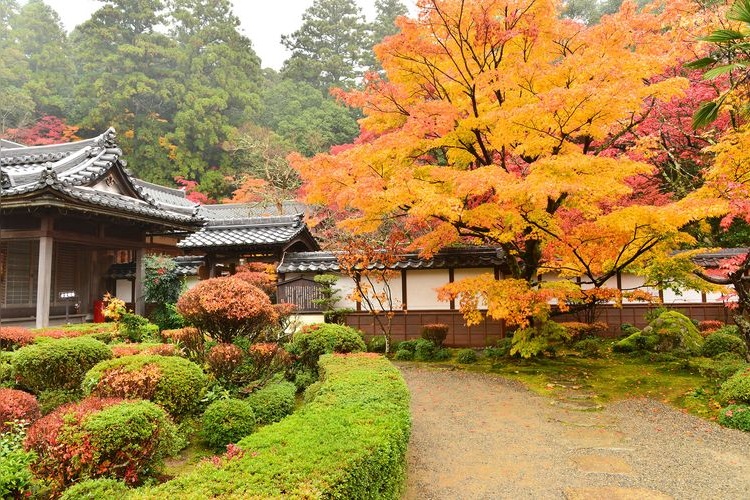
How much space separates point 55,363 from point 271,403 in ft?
9.16

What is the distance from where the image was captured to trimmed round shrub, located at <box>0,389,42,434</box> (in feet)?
15.4

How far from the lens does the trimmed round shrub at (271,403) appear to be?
6.59m

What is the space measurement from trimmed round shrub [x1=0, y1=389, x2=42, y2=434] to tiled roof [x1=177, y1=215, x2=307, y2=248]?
1186 cm

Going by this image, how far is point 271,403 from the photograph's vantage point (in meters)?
6.75

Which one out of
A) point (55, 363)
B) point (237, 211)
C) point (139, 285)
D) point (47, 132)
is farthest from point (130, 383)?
point (47, 132)

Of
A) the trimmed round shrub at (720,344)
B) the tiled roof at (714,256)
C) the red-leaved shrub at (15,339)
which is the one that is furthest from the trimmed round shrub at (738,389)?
the red-leaved shrub at (15,339)

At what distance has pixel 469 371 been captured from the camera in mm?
11758

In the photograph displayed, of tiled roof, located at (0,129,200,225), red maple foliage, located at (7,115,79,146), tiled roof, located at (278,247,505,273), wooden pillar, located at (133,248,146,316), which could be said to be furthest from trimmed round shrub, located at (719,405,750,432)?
red maple foliage, located at (7,115,79,146)

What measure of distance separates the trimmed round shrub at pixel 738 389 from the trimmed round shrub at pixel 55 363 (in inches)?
383

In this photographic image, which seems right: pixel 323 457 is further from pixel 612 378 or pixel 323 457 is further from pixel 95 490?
pixel 612 378

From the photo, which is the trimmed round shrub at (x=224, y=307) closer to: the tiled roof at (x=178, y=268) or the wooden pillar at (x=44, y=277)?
the wooden pillar at (x=44, y=277)

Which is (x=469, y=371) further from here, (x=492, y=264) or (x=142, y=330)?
(x=142, y=330)

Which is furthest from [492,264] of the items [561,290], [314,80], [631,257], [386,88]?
[314,80]

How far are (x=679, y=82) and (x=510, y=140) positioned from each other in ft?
11.2
